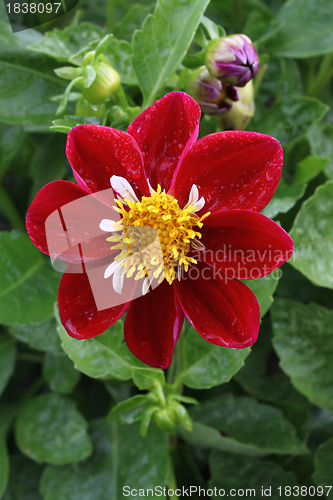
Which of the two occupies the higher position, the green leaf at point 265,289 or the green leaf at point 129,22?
the green leaf at point 129,22

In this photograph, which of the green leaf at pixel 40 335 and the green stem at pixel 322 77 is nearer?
the green leaf at pixel 40 335

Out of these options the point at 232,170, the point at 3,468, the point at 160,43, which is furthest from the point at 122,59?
the point at 3,468

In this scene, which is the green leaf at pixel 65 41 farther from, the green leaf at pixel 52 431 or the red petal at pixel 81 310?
the green leaf at pixel 52 431

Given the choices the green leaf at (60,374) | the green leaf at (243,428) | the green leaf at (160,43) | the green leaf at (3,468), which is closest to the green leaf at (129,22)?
the green leaf at (160,43)

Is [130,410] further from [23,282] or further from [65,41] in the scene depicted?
[65,41]

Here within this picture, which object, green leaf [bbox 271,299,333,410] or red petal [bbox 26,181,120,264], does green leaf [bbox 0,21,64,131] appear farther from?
green leaf [bbox 271,299,333,410]

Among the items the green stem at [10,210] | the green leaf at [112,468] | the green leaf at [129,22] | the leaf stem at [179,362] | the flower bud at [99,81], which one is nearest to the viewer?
the flower bud at [99,81]

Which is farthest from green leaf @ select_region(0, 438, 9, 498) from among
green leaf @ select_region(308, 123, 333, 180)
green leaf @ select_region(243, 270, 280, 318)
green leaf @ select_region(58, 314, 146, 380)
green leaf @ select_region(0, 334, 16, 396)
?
green leaf @ select_region(308, 123, 333, 180)

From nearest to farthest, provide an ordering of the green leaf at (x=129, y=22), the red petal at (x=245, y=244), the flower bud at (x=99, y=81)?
1. the red petal at (x=245, y=244)
2. the flower bud at (x=99, y=81)
3. the green leaf at (x=129, y=22)
